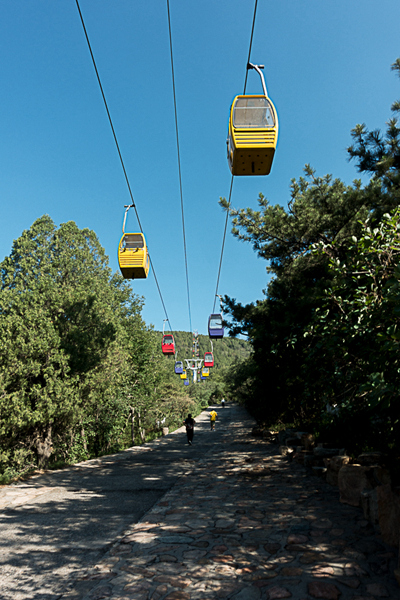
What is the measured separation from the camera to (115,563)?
4.07 m

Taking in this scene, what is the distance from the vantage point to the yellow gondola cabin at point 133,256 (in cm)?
985

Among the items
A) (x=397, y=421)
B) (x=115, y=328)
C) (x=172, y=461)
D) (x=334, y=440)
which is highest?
(x=115, y=328)

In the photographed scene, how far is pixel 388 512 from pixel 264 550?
1.48 m

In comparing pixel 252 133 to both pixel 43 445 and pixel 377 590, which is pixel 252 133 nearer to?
pixel 377 590

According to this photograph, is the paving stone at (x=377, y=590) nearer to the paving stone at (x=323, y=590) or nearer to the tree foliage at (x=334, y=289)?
the paving stone at (x=323, y=590)

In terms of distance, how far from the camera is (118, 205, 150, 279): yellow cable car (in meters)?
9.85

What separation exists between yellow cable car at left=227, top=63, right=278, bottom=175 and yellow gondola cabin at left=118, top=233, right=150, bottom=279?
4.69 meters

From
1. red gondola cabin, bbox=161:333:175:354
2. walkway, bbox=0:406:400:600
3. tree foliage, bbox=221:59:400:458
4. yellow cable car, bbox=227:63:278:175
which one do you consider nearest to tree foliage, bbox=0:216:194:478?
red gondola cabin, bbox=161:333:175:354

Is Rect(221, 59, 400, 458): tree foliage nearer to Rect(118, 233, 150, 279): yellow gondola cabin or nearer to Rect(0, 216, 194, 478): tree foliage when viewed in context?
Rect(118, 233, 150, 279): yellow gondola cabin

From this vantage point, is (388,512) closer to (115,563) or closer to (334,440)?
(115,563)

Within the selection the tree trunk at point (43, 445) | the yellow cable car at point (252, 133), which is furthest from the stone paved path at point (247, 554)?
the tree trunk at point (43, 445)

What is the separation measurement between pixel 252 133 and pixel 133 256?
5.44 m

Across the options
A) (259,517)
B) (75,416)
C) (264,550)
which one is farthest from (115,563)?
(75,416)

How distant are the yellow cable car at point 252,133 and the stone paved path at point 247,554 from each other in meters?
4.99
